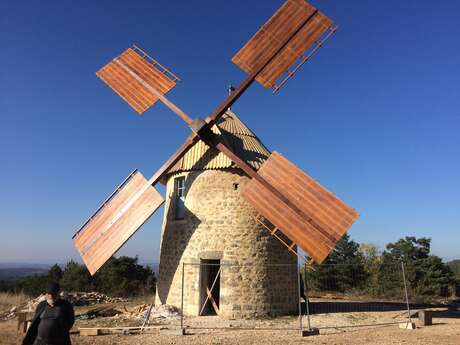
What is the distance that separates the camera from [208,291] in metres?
11.3

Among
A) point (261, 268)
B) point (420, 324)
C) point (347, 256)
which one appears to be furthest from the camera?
point (347, 256)

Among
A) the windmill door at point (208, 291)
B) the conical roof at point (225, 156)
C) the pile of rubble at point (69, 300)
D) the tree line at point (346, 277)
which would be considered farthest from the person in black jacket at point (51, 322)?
the tree line at point (346, 277)

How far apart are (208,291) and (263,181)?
13.7 feet

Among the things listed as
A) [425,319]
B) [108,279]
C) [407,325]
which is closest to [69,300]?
[108,279]

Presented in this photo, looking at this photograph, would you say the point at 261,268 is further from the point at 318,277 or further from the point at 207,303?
the point at 318,277

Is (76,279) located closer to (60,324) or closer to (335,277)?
(335,277)

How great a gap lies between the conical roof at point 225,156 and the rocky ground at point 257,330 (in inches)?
188

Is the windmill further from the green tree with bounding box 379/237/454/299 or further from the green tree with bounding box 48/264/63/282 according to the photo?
the green tree with bounding box 48/264/63/282

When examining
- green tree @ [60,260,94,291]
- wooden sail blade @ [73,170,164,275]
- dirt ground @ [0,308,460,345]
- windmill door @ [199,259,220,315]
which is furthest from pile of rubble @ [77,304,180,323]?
green tree @ [60,260,94,291]

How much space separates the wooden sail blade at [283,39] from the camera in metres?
10.9

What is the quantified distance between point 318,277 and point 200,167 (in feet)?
59.3

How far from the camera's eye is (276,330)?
9.02 m

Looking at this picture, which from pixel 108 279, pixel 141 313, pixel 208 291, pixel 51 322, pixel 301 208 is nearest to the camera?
pixel 51 322

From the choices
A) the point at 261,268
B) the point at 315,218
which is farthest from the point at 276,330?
the point at 315,218
